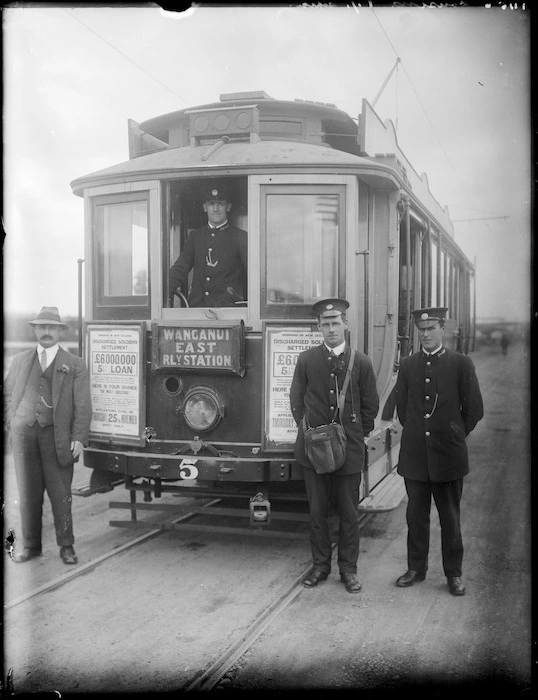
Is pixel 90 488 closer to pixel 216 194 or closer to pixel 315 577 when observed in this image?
pixel 315 577

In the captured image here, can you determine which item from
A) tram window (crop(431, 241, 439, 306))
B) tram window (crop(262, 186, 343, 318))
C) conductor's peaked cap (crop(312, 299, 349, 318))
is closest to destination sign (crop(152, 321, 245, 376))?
tram window (crop(262, 186, 343, 318))

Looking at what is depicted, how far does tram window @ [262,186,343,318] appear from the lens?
4805 millimetres

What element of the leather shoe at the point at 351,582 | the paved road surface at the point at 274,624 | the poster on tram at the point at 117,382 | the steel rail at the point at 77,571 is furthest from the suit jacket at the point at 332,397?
the steel rail at the point at 77,571

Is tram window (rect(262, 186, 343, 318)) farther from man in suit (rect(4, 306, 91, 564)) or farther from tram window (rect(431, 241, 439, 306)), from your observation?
tram window (rect(431, 241, 439, 306))

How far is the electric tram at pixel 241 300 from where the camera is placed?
477 centimetres

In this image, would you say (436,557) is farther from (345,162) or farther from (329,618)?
(345,162)

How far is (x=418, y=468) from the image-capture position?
4.55 meters

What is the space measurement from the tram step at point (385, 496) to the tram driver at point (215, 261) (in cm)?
185

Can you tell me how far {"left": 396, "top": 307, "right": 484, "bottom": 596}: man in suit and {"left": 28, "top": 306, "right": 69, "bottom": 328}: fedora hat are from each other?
2.66 metres

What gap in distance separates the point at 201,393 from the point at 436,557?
225 cm

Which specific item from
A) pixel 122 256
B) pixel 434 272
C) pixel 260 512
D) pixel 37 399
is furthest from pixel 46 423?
pixel 434 272

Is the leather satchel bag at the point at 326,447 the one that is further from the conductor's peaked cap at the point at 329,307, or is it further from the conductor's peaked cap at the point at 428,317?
the conductor's peaked cap at the point at 428,317

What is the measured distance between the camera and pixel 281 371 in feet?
15.6

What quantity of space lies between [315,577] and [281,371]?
1.45 meters
